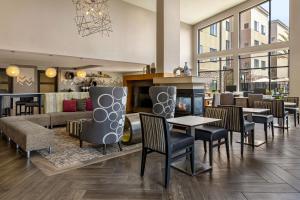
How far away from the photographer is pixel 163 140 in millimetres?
2775

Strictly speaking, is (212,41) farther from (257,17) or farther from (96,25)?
(96,25)

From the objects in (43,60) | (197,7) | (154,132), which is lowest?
(154,132)

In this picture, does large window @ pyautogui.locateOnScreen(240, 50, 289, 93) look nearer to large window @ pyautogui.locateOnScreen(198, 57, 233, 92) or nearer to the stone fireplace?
large window @ pyautogui.locateOnScreen(198, 57, 233, 92)

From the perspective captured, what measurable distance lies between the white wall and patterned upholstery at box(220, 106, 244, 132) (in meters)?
5.85

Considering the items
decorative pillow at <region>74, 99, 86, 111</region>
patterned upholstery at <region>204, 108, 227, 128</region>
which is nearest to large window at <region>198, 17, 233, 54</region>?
decorative pillow at <region>74, 99, 86, 111</region>

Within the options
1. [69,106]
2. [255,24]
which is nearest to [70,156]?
[69,106]

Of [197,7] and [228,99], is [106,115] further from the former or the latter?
[197,7]

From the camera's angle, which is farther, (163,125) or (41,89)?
(41,89)

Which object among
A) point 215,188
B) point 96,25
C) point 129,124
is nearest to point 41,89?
point 96,25

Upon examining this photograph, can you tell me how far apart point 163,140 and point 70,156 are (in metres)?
2.01

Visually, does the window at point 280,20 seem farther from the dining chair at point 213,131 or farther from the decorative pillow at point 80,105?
the decorative pillow at point 80,105

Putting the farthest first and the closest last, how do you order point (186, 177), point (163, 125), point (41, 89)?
point (41, 89) → point (186, 177) → point (163, 125)

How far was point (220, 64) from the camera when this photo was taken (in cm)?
1228

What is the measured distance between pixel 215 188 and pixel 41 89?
11241 millimetres
